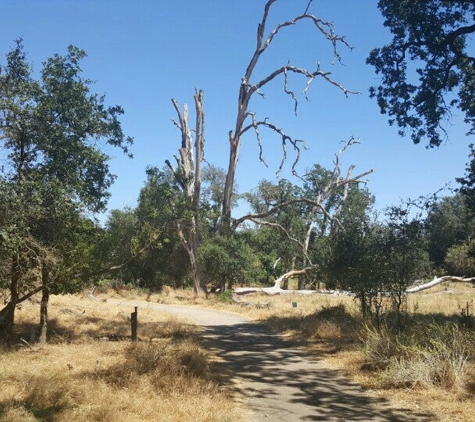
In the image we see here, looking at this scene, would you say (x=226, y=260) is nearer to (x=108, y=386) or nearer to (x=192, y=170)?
(x=192, y=170)

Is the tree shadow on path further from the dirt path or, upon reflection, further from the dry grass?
the dry grass

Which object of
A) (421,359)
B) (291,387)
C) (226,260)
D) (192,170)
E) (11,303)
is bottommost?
(291,387)

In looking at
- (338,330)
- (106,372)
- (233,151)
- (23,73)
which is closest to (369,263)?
(338,330)

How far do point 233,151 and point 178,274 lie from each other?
53.9ft

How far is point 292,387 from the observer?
870cm

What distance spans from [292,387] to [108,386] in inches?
142

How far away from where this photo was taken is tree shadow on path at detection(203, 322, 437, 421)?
271 inches

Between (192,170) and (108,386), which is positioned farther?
(192,170)

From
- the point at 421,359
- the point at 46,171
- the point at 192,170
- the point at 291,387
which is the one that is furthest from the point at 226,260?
the point at 421,359

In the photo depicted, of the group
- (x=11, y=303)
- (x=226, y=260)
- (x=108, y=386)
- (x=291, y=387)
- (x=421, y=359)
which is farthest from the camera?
(x=226, y=260)

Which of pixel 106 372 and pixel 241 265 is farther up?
pixel 241 265

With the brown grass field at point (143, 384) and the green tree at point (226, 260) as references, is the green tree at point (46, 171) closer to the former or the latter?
the brown grass field at point (143, 384)

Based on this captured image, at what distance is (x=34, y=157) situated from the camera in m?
15.1

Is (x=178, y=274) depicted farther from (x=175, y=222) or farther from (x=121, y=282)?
(x=175, y=222)
